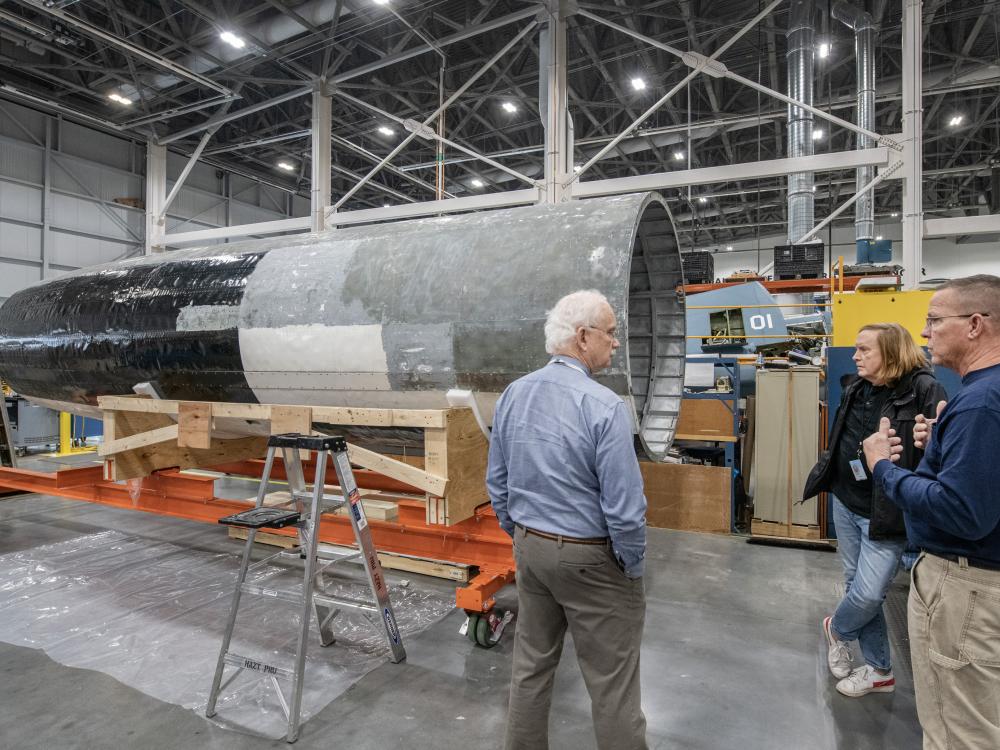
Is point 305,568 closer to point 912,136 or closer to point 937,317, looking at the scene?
point 937,317

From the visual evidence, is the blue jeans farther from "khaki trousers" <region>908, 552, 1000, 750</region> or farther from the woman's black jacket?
"khaki trousers" <region>908, 552, 1000, 750</region>

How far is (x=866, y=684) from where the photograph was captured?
295cm

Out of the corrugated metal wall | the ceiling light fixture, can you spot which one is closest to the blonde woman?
the ceiling light fixture

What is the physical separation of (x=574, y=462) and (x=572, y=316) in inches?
19.6

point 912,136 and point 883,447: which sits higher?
point 912,136

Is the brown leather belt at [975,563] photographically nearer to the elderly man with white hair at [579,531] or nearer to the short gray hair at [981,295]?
the short gray hair at [981,295]

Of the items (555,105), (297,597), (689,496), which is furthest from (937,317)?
(555,105)

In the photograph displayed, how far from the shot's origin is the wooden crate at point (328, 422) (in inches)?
124

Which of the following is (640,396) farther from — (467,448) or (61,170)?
(61,170)

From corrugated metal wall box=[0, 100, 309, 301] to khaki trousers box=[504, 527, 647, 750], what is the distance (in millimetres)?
16417

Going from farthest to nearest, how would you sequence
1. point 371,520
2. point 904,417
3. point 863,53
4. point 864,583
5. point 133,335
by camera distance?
point 863,53 < point 133,335 < point 371,520 < point 864,583 < point 904,417

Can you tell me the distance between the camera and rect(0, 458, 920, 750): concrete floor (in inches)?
102

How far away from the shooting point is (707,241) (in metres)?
25.2

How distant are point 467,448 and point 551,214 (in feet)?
4.81
